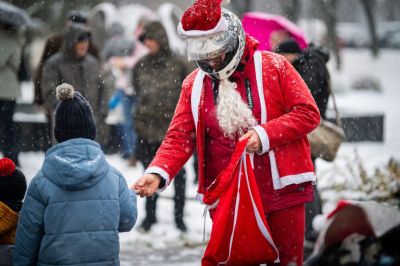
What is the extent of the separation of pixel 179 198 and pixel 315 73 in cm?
228

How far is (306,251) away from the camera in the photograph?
7027 mm

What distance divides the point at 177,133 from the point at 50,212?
90cm

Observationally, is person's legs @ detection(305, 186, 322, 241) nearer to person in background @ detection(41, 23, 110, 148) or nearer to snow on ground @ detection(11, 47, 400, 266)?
snow on ground @ detection(11, 47, 400, 266)

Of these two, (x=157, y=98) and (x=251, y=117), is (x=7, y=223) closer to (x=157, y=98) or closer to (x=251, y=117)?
(x=251, y=117)

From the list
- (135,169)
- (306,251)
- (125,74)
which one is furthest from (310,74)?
(125,74)

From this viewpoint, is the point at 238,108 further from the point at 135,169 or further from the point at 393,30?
the point at 393,30

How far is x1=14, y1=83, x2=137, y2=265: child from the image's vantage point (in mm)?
3928

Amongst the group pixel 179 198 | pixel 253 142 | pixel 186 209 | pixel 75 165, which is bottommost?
pixel 186 209

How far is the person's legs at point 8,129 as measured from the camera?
9.90m

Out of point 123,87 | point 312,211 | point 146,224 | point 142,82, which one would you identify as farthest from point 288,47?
Result: point 123,87

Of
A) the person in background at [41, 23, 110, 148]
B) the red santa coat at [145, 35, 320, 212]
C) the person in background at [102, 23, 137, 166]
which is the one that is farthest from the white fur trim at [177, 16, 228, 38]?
the person in background at [102, 23, 137, 166]

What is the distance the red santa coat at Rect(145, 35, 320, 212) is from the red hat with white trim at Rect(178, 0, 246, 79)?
14cm

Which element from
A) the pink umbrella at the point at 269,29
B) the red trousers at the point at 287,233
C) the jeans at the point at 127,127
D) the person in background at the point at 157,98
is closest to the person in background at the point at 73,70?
the person in background at the point at 157,98

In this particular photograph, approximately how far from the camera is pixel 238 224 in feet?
13.3
